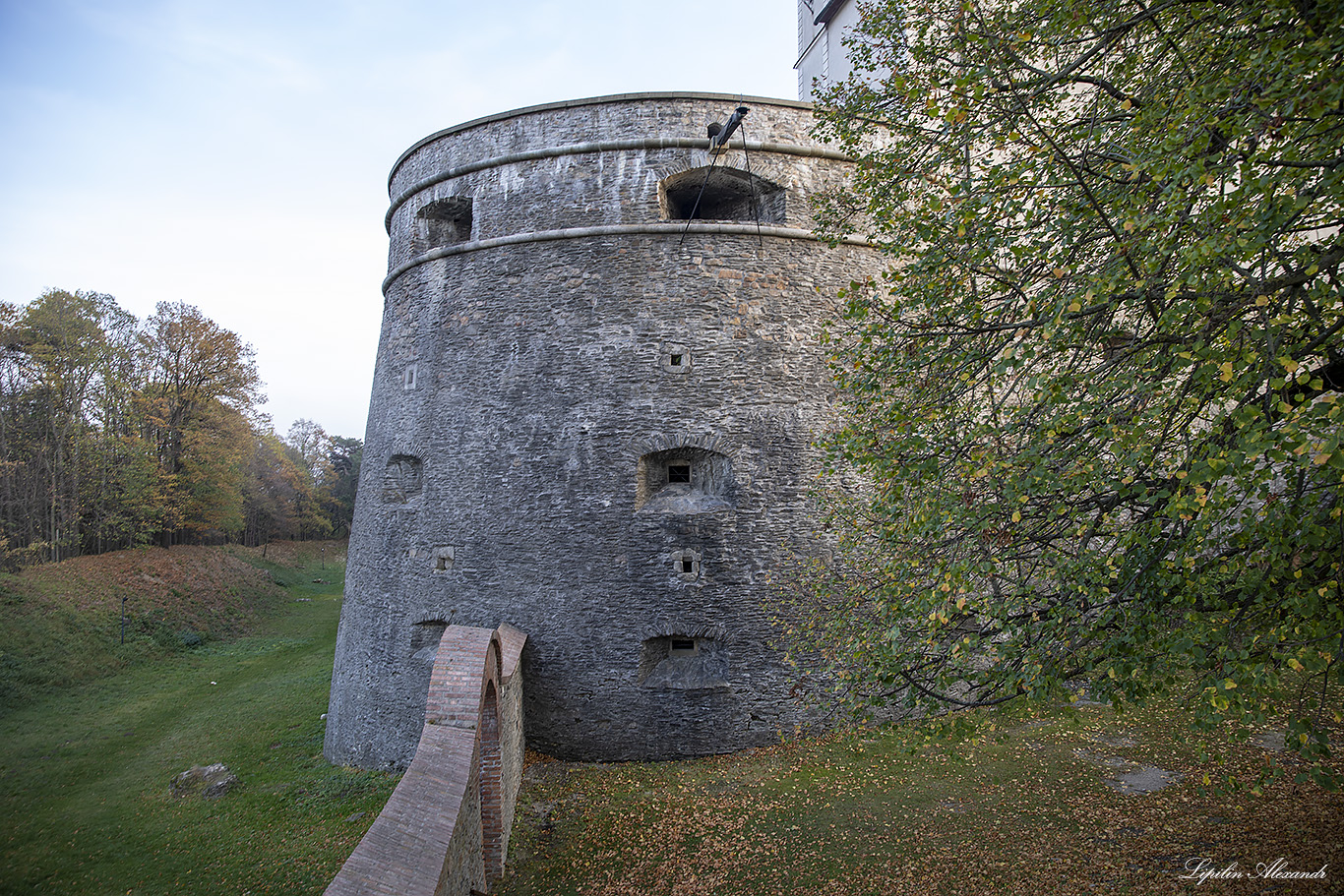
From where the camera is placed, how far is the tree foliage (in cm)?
1540

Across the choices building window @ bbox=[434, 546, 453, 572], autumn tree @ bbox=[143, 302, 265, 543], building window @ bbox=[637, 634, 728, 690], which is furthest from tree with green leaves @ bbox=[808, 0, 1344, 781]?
autumn tree @ bbox=[143, 302, 265, 543]

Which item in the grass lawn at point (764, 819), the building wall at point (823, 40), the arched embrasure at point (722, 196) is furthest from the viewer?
the building wall at point (823, 40)

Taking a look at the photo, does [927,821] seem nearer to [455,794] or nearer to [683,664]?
A: [683,664]

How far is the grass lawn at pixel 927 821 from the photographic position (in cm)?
494

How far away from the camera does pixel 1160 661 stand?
127 inches

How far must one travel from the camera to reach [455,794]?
446 centimetres

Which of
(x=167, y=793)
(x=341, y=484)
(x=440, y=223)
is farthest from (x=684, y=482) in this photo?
(x=341, y=484)

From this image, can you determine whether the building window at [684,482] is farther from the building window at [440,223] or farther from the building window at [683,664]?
the building window at [440,223]

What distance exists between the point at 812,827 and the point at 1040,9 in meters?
6.68

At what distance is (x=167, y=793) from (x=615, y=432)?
24.2 feet

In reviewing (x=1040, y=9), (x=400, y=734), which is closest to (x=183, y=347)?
(x=400, y=734)

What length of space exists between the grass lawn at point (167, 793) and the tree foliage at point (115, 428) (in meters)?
6.10

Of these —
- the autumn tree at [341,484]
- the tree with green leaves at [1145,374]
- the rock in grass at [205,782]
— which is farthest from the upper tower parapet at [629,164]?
the autumn tree at [341,484]

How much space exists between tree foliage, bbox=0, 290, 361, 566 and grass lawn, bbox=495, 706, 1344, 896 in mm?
15920
